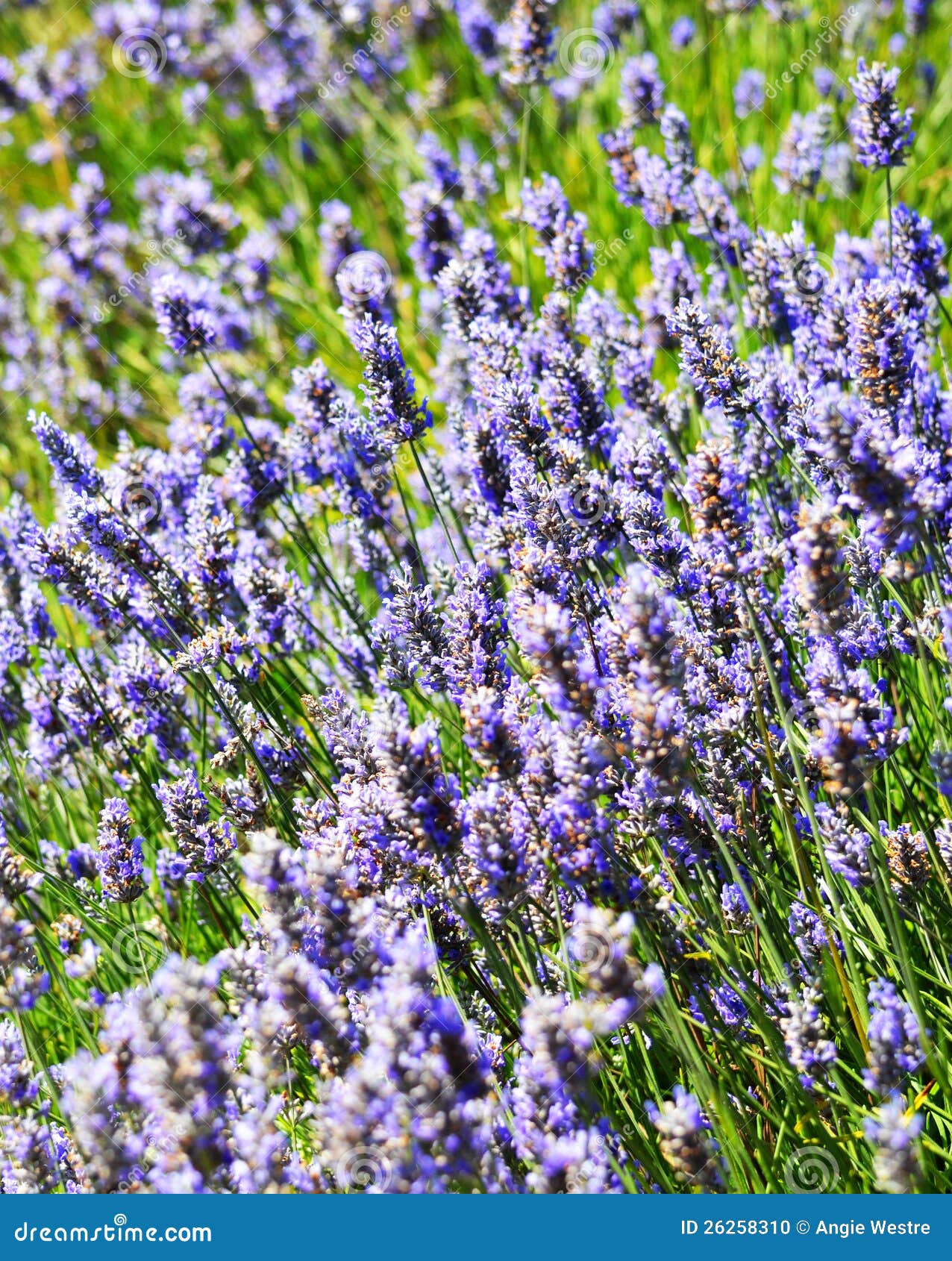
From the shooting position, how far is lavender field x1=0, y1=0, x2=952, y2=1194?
2018mm

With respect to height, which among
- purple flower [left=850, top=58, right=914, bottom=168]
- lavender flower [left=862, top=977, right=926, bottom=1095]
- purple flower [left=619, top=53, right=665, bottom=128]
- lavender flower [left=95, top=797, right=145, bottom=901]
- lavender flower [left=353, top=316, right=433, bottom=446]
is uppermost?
purple flower [left=619, top=53, right=665, bottom=128]

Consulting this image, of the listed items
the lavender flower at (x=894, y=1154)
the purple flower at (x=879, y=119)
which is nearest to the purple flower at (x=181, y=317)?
the purple flower at (x=879, y=119)

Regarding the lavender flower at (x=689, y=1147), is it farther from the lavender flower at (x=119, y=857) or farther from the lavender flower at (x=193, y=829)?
the lavender flower at (x=119, y=857)

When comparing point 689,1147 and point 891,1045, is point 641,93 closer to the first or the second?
point 891,1045

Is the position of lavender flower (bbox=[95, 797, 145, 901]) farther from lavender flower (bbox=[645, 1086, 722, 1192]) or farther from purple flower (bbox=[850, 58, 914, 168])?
purple flower (bbox=[850, 58, 914, 168])

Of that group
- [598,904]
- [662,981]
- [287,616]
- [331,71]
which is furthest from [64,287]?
[662,981]

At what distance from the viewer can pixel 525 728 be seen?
235 centimetres

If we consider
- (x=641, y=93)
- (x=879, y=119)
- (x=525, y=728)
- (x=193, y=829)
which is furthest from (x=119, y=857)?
(x=641, y=93)

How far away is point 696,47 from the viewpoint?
6.55 m

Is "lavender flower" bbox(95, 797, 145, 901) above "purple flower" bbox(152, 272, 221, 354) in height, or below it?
below

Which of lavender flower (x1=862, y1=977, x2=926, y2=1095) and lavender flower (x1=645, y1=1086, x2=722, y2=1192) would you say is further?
lavender flower (x1=862, y1=977, x2=926, y2=1095)

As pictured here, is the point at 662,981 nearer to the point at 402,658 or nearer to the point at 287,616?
the point at 402,658

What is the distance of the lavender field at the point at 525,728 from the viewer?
2018mm

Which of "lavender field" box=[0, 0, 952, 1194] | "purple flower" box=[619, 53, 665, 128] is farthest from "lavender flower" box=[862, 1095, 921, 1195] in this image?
"purple flower" box=[619, 53, 665, 128]
